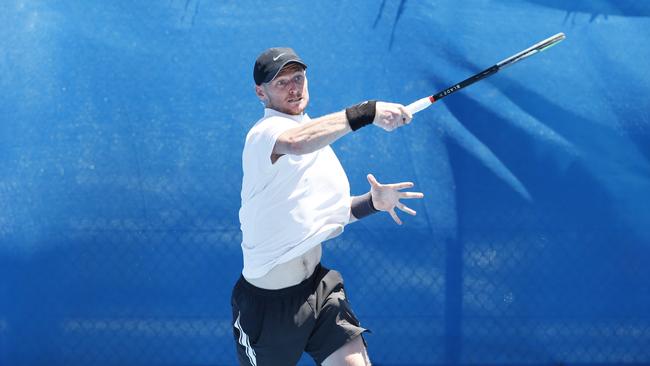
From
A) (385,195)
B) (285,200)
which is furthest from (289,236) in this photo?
(385,195)

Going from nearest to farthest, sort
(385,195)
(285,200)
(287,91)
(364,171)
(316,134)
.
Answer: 1. (316,134)
2. (285,200)
3. (287,91)
4. (385,195)
5. (364,171)

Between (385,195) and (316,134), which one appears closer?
(316,134)

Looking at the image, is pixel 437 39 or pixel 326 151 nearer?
pixel 326 151

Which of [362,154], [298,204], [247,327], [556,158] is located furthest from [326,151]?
[556,158]

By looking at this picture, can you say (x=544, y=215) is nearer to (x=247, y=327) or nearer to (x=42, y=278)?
(x=247, y=327)

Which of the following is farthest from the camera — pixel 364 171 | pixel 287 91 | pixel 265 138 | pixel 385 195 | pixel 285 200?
pixel 364 171

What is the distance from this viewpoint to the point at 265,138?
338 centimetres

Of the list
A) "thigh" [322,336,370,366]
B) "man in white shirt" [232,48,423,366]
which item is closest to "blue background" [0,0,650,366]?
"man in white shirt" [232,48,423,366]

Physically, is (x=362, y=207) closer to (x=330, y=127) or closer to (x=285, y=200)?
(x=285, y=200)

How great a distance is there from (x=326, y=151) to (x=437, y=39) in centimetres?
144

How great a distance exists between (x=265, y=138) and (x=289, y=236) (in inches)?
15.1

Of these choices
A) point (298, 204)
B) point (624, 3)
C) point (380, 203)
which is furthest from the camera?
point (624, 3)

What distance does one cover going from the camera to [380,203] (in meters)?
3.80

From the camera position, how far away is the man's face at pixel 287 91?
361cm
